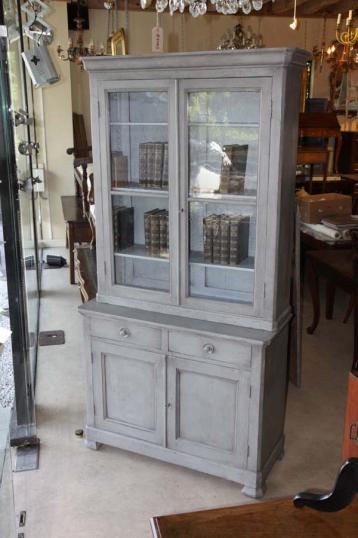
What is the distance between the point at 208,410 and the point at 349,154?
7543 millimetres

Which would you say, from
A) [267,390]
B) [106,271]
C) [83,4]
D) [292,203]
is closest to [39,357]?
[106,271]

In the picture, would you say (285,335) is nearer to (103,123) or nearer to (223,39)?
(103,123)

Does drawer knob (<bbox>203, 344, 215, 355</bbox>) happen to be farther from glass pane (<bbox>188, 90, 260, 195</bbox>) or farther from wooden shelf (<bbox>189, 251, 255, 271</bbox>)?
glass pane (<bbox>188, 90, 260, 195</bbox>)

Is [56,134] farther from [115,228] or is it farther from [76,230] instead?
[115,228]

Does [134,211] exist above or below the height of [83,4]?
below

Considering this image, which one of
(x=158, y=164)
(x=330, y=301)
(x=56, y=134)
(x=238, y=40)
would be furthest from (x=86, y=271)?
(x=238, y=40)

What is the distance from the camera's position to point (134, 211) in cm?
267

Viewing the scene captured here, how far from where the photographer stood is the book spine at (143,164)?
2.53 m

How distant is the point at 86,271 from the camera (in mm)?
3979

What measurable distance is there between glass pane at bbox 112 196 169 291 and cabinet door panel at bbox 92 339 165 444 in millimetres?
347

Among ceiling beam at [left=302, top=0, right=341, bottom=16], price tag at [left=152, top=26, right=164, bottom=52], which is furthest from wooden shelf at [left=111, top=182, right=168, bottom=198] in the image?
ceiling beam at [left=302, top=0, right=341, bottom=16]

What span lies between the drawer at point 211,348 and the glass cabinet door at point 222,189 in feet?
0.65

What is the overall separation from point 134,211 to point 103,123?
0.46m

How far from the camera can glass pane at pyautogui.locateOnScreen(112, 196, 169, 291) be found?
102 inches
